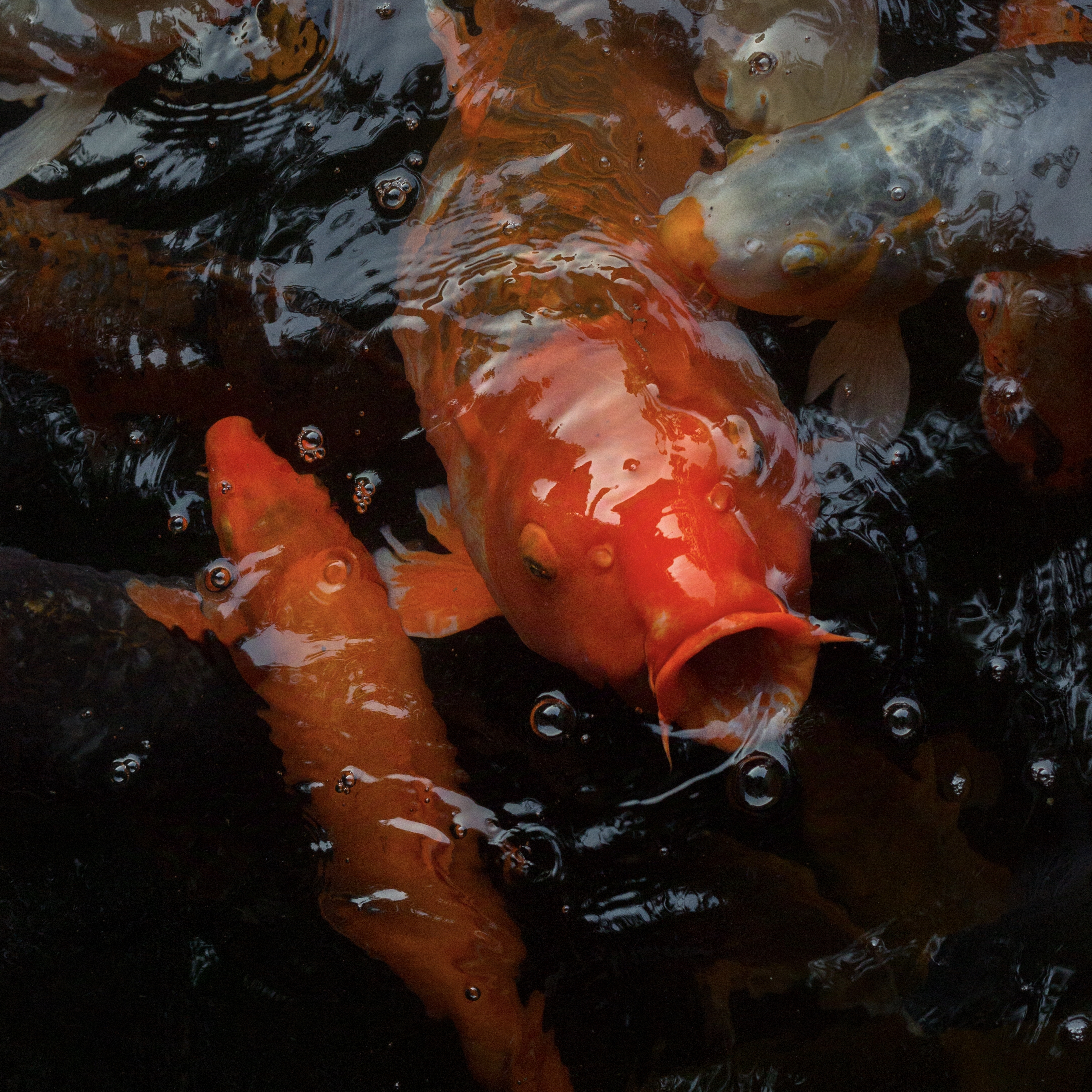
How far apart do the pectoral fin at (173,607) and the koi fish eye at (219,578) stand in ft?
0.12

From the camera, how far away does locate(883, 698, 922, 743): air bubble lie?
7.20 feet

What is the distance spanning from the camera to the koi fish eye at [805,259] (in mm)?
2369

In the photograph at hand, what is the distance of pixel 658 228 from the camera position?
2.48 m

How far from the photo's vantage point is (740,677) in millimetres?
1914

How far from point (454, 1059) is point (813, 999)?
82cm

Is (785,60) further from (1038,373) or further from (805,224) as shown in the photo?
(1038,373)

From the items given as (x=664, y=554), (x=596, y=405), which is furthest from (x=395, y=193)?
(x=664, y=554)

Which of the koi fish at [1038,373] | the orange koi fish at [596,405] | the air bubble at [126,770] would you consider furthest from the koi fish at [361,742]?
the koi fish at [1038,373]

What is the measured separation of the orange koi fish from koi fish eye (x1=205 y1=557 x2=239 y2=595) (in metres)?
0.40

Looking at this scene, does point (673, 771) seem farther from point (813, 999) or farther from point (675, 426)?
point (675, 426)

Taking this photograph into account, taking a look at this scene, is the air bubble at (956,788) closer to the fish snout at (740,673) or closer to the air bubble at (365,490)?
the fish snout at (740,673)

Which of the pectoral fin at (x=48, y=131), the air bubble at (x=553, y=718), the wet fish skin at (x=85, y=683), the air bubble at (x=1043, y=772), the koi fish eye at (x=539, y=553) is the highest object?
the pectoral fin at (x=48, y=131)

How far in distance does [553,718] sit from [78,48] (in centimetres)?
244

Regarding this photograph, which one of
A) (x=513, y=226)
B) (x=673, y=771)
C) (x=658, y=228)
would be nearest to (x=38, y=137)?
(x=513, y=226)
